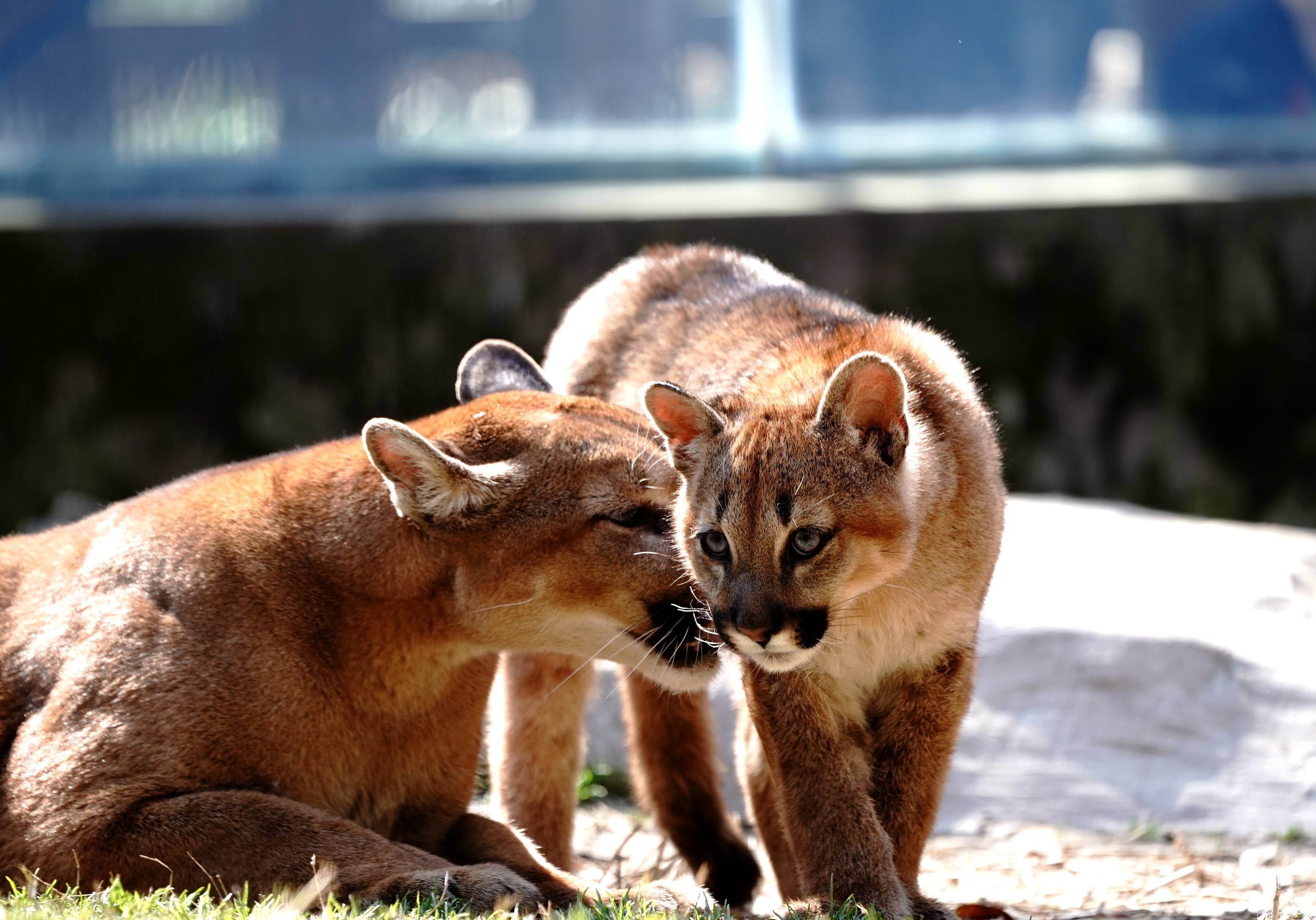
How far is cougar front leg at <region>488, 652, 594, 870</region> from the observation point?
6.14 meters

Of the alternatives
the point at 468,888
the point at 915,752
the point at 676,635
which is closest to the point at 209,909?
the point at 468,888

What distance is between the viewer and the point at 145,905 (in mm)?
4336

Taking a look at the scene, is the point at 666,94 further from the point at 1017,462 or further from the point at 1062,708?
the point at 1062,708

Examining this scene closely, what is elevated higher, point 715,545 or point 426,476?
point 426,476

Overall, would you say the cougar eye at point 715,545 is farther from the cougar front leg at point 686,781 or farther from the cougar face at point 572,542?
the cougar front leg at point 686,781

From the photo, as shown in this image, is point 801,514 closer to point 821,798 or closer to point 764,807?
point 821,798

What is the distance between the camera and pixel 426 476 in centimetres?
500

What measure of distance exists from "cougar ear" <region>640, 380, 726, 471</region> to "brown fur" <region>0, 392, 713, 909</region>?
6.6 inches

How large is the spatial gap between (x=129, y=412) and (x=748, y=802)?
6.35 metres

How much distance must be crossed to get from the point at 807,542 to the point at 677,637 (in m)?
0.66

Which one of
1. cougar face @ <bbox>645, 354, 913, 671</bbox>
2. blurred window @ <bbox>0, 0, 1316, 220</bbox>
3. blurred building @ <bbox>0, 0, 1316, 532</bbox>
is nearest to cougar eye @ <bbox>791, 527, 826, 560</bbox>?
cougar face @ <bbox>645, 354, 913, 671</bbox>

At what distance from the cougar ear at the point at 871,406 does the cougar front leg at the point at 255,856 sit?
174 cm

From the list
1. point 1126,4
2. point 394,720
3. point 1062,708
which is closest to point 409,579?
point 394,720

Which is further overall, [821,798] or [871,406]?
[821,798]
